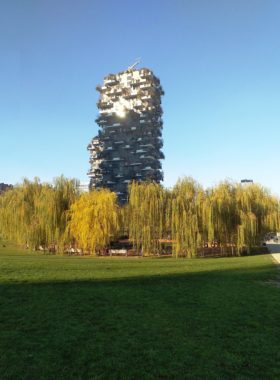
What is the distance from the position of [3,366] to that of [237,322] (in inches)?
264

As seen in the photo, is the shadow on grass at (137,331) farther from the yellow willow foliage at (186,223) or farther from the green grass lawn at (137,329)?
the yellow willow foliage at (186,223)

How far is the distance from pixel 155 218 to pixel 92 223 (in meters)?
6.21

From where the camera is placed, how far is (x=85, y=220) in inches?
1297

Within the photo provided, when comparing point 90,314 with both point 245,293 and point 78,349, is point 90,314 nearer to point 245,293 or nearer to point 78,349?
point 78,349

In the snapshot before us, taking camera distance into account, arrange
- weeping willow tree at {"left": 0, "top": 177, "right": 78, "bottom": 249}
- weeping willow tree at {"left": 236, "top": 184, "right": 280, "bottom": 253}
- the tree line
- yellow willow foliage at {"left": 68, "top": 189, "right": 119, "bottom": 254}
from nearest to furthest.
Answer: the tree line, weeping willow tree at {"left": 236, "top": 184, "right": 280, "bottom": 253}, yellow willow foliage at {"left": 68, "top": 189, "right": 119, "bottom": 254}, weeping willow tree at {"left": 0, "top": 177, "right": 78, "bottom": 249}

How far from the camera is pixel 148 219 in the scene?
111 feet

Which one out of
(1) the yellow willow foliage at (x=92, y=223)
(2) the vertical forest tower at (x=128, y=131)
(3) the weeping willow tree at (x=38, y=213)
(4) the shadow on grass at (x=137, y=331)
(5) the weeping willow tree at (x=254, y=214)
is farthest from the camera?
(2) the vertical forest tower at (x=128, y=131)

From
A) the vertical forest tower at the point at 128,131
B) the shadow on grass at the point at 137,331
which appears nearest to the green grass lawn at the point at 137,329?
the shadow on grass at the point at 137,331

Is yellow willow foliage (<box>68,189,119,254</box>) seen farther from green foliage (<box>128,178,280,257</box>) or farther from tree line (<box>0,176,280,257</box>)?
green foliage (<box>128,178,280,257</box>)

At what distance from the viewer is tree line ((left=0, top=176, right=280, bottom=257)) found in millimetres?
31703

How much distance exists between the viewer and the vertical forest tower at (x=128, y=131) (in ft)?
385

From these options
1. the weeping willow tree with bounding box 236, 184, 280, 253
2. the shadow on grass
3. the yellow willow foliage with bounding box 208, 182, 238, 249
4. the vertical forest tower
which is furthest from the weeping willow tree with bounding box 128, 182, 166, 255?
the vertical forest tower

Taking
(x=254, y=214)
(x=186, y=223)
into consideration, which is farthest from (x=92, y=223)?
(x=254, y=214)

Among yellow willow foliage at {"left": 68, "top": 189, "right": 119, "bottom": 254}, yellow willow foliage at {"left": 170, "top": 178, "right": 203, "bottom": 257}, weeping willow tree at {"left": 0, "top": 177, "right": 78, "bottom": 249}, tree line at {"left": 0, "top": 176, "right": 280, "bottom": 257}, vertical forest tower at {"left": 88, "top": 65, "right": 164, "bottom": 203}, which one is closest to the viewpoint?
yellow willow foliage at {"left": 170, "top": 178, "right": 203, "bottom": 257}
